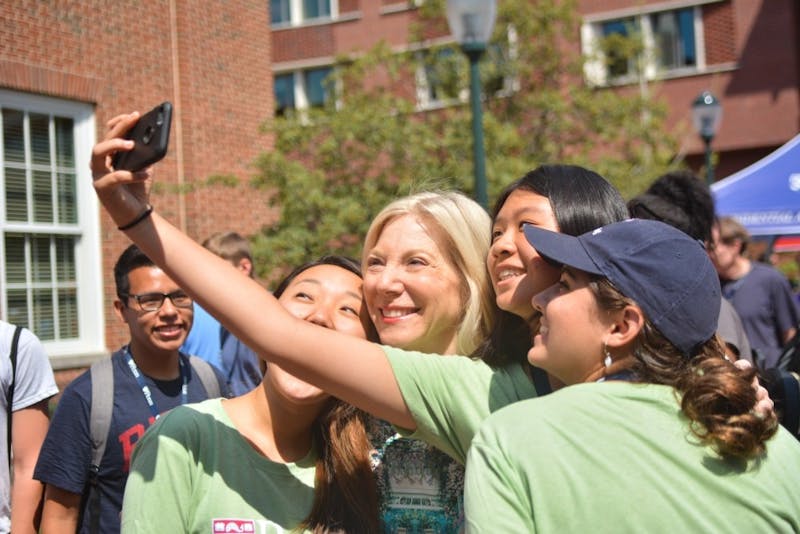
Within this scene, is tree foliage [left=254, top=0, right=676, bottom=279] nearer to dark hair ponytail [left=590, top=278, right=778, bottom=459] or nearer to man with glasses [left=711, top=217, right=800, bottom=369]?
man with glasses [left=711, top=217, right=800, bottom=369]

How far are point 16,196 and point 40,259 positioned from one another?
70cm

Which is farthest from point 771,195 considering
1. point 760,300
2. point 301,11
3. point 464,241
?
point 301,11

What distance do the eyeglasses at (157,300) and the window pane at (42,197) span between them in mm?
5711

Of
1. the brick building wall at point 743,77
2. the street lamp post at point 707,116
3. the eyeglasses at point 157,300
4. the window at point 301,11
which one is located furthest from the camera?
the window at point 301,11

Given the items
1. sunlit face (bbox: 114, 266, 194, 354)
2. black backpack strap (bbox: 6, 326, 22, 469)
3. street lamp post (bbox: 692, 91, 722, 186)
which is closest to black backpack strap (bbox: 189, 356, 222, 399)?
sunlit face (bbox: 114, 266, 194, 354)

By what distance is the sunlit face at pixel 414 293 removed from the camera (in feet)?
7.75

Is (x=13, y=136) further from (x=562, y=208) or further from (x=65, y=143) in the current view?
(x=562, y=208)

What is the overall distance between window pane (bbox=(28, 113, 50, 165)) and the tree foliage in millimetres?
2838

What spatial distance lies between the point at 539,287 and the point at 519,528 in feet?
2.16

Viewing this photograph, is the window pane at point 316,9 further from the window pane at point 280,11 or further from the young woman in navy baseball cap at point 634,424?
the young woman in navy baseball cap at point 634,424

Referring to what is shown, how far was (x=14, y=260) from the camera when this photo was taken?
8898 mm

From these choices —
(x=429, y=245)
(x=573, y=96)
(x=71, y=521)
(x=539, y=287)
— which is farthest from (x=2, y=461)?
(x=573, y=96)

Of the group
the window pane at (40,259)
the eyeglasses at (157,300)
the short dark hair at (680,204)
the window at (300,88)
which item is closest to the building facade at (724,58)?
the window at (300,88)

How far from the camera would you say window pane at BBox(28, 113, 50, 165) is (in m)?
9.01
